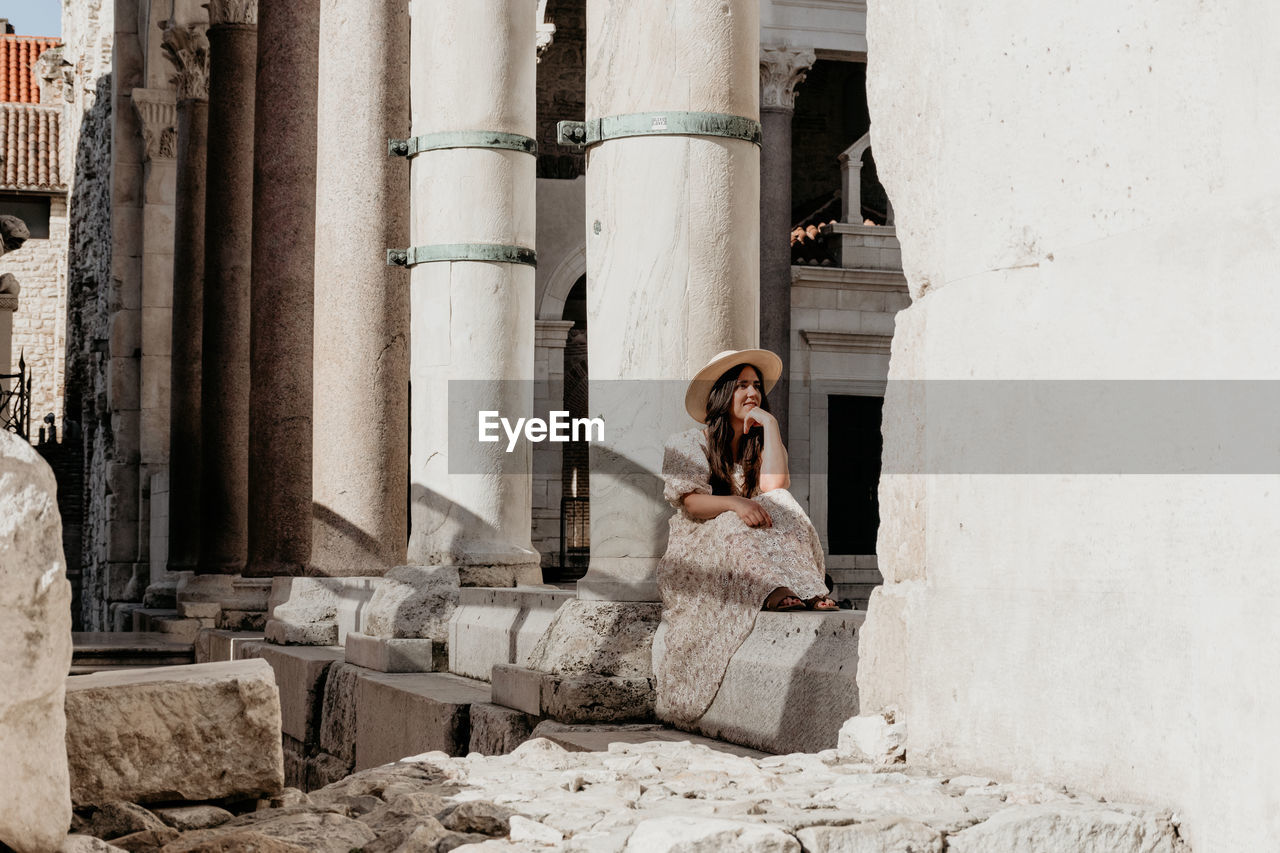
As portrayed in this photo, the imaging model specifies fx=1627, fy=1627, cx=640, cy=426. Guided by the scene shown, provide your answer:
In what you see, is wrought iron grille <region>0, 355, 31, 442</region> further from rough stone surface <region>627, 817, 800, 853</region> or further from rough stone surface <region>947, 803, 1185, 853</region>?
rough stone surface <region>947, 803, 1185, 853</region>

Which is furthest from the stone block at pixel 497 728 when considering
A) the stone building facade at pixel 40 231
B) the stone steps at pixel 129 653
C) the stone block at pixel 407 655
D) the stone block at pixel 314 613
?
the stone building facade at pixel 40 231

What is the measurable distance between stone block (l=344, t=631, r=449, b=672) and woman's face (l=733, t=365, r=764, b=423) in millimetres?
2507

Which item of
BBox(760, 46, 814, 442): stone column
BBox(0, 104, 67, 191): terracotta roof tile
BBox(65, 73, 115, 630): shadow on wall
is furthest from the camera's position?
BBox(0, 104, 67, 191): terracotta roof tile

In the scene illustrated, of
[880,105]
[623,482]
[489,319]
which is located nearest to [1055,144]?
[880,105]

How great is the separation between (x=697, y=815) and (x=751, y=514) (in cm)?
252

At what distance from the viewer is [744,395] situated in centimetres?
543

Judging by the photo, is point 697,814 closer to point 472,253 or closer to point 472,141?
point 472,253

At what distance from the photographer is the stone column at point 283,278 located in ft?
35.0

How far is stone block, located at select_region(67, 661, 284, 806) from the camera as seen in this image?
3080 millimetres

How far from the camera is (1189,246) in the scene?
2738 mm

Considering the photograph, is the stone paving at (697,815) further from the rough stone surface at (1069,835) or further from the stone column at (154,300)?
the stone column at (154,300)

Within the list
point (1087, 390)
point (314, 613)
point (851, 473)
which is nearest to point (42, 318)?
point (851, 473)

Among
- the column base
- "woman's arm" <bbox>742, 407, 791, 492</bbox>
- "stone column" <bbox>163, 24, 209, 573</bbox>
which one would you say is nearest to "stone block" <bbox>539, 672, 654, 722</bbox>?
the column base

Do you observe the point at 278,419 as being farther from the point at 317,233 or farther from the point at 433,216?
the point at 433,216
